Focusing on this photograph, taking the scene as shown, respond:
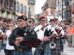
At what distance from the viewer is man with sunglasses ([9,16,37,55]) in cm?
794

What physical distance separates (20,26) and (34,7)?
4171 inches

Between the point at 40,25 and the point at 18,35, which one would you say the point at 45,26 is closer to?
the point at 40,25

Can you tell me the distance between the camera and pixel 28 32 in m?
8.09

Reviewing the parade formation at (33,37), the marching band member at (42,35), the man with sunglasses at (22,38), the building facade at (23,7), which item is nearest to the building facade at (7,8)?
the building facade at (23,7)

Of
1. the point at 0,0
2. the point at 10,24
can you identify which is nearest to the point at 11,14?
the point at 0,0

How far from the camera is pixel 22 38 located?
7.93m

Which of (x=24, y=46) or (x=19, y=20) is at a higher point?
(x=19, y=20)

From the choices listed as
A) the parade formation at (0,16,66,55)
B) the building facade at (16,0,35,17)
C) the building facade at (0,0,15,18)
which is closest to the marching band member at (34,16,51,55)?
the parade formation at (0,16,66,55)

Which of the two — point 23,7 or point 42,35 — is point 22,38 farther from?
point 23,7

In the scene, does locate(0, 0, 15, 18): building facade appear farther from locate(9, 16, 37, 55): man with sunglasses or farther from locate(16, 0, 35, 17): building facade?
locate(9, 16, 37, 55): man with sunglasses

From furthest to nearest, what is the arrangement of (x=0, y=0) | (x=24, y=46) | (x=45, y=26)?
1. (x=0, y=0)
2. (x=45, y=26)
3. (x=24, y=46)

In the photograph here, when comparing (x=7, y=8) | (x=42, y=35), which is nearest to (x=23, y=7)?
(x=7, y=8)

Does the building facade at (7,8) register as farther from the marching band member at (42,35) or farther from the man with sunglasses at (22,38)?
the man with sunglasses at (22,38)

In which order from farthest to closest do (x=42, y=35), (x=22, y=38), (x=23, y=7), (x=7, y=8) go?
(x=23, y=7), (x=7, y=8), (x=42, y=35), (x=22, y=38)
